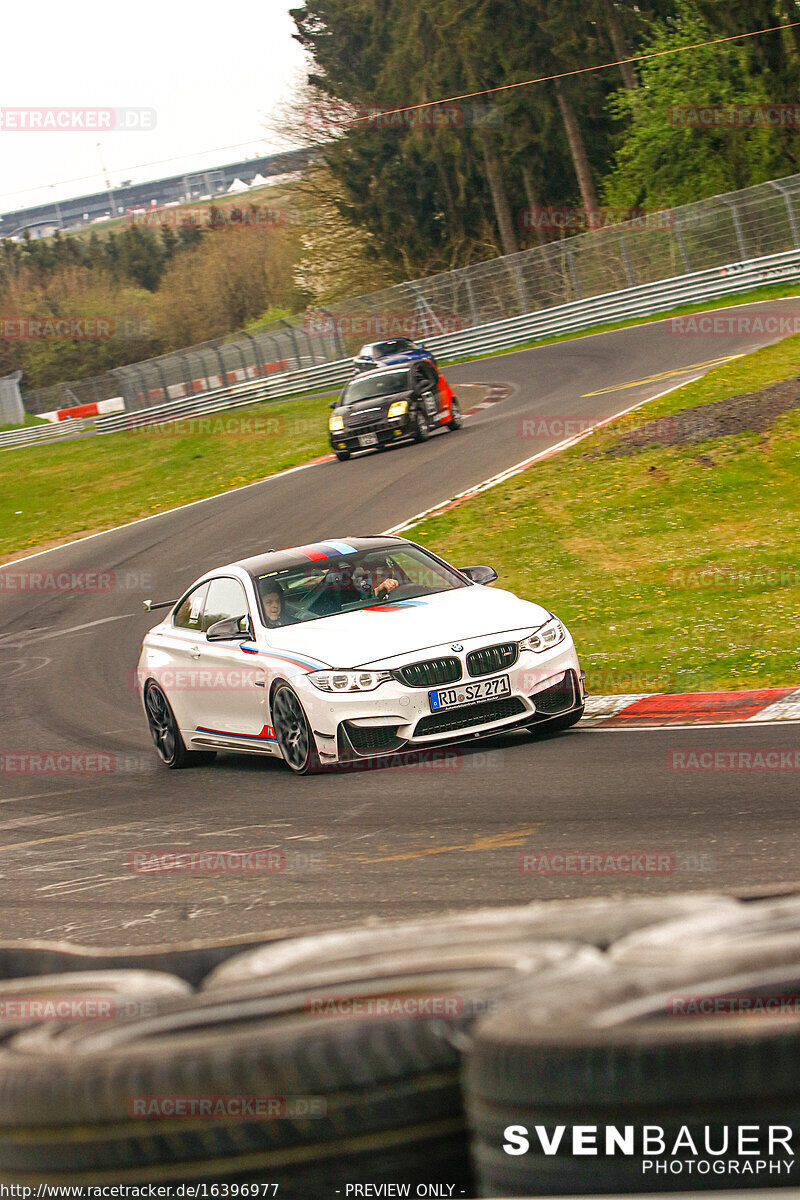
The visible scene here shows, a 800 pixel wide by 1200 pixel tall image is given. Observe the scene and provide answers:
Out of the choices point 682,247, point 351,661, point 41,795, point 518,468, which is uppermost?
point 682,247

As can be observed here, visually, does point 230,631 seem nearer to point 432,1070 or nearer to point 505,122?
point 432,1070

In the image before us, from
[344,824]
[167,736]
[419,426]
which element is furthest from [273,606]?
[419,426]

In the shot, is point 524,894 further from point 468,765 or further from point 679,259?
point 679,259

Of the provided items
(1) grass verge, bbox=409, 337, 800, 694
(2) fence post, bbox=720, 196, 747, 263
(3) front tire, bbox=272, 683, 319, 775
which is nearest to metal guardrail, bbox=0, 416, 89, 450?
(2) fence post, bbox=720, 196, 747, 263

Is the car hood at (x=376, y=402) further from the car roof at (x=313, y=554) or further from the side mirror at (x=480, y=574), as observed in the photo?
the side mirror at (x=480, y=574)

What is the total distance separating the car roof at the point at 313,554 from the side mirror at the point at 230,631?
0.47m

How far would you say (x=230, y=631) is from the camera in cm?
1008

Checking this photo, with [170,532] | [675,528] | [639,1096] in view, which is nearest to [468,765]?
[639,1096]

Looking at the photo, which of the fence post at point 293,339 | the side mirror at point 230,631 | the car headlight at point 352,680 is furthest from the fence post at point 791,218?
the car headlight at point 352,680

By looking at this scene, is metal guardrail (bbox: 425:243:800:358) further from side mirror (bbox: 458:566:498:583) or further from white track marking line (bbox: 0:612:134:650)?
side mirror (bbox: 458:566:498:583)

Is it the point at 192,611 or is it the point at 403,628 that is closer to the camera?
the point at 403,628

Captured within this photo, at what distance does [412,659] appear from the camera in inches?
355

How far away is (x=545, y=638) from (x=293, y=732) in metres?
1.88

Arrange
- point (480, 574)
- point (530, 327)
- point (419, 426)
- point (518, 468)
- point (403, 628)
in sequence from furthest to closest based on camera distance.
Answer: point (530, 327)
point (419, 426)
point (518, 468)
point (480, 574)
point (403, 628)
